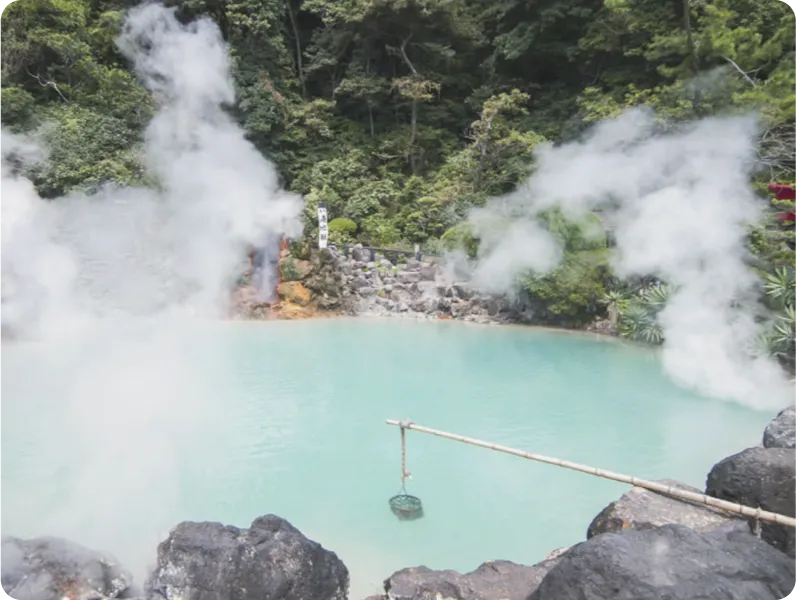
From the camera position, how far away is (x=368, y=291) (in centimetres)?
1216

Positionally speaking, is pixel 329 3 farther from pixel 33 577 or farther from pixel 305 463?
pixel 33 577

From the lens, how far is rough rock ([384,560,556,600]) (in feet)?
8.90

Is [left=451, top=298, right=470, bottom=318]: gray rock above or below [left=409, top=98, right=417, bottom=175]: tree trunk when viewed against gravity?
below

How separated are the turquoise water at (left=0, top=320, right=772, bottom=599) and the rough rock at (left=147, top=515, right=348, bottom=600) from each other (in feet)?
1.76

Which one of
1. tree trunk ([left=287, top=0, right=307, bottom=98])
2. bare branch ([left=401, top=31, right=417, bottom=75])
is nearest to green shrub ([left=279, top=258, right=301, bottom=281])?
bare branch ([left=401, top=31, right=417, bottom=75])

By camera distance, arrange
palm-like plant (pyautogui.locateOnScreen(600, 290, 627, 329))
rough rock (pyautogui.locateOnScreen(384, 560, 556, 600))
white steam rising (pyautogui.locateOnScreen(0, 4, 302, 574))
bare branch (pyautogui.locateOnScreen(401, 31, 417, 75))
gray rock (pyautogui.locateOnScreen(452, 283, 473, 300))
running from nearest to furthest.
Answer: rough rock (pyautogui.locateOnScreen(384, 560, 556, 600)), white steam rising (pyautogui.locateOnScreen(0, 4, 302, 574)), palm-like plant (pyautogui.locateOnScreen(600, 290, 627, 329)), gray rock (pyautogui.locateOnScreen(452, 283, 473, 300)), bare branch (pyautogui.locateOnScreen(401, 31, 417, 75))

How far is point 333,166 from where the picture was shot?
15.2 m

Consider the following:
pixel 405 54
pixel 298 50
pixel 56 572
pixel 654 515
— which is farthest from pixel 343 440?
pixel 298 50

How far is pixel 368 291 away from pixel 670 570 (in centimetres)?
1026

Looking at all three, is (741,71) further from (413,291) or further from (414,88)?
(414,88)

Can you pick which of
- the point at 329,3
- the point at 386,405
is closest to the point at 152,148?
the point at 329,3

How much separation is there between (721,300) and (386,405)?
4.70m

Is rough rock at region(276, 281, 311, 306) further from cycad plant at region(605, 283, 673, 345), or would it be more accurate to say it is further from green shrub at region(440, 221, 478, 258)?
cycad plant at region(605, 283, 673, 345)

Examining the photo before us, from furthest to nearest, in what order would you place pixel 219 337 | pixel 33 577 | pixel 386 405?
pixel 219 337 → pixel 386 405 → pixel 33 577
